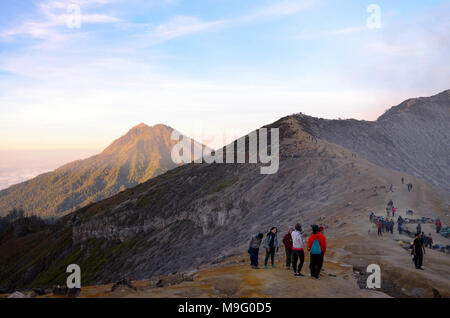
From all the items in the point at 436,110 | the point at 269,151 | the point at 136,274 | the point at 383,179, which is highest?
the point at 436,110

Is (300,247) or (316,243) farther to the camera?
(300,247)

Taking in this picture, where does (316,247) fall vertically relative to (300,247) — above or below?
above

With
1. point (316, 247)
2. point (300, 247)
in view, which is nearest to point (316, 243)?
point (316, 247)

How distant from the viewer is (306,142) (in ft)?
317

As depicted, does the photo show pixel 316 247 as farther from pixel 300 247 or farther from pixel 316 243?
pixel 300 247

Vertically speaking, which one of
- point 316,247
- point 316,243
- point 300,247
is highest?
point 316,243

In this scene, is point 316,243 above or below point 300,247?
above

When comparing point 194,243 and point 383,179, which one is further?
point 194,243

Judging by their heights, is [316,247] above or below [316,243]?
below

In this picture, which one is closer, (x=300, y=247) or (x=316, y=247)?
(x=316, y=247)
